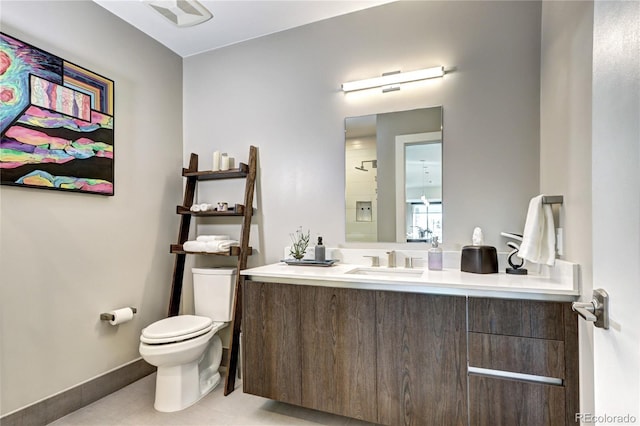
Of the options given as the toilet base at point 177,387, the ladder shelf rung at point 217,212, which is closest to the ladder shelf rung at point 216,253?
the ladder shelf rung at point 217,212

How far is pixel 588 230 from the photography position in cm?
117

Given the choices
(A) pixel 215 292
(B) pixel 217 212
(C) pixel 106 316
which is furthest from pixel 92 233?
(A) pixel 215 292

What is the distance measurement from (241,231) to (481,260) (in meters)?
1.66

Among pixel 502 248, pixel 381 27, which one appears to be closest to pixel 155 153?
pixel 381 27

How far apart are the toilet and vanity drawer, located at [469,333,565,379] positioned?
1.58 metres

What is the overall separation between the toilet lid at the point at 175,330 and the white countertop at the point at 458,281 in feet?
1.76

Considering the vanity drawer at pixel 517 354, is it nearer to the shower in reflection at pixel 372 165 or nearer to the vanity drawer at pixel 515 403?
the vanity drawer at pixel 515 403

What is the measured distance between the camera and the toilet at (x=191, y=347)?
1861mm

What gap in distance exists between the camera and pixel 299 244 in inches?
88.3

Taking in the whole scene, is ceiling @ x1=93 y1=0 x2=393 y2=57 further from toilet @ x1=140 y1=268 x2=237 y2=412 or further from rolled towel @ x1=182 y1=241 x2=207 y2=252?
toilet @ x1=140 y1=268 x2=237 y2=412

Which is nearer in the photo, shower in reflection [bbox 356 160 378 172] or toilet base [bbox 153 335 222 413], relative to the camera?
toilet base [bbox 153 335 222 413]

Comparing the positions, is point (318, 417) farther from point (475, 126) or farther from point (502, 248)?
point (475, 126)

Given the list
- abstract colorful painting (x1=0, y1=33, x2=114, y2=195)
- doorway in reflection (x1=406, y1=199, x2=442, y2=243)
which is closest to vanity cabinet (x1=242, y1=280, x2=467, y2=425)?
doorway in reflection (x1=406, y1=199, x2=442, y2=243)

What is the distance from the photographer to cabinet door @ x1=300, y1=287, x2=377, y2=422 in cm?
158
